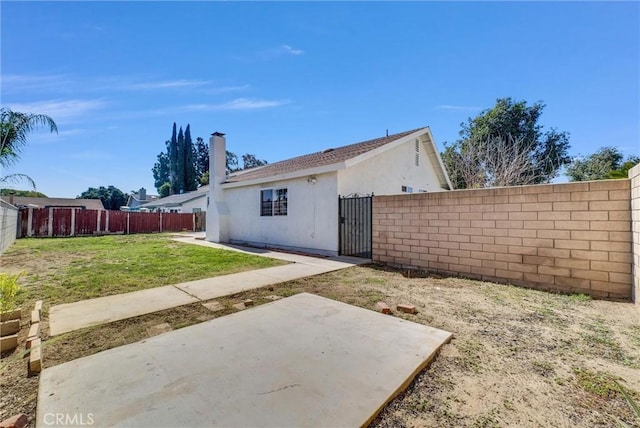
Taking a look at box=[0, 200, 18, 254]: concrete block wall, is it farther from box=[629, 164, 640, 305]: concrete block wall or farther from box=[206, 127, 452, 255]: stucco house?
box=[629, 164, 640, 305]: concrete block wall

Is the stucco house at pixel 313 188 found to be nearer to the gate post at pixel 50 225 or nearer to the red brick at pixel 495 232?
the red brick at pixel 495 232

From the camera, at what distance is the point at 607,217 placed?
4617 millimetres

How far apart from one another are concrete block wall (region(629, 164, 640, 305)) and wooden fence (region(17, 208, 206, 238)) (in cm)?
2482

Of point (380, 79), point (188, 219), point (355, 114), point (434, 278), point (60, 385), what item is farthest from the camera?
point (188, 219)

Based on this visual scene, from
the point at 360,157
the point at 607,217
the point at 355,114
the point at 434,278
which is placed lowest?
the point at 434,278

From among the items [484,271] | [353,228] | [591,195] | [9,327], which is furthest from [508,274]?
[9,327]

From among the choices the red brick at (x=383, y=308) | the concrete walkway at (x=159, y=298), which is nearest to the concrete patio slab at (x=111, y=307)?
the concrete walkway at (x=159, y=298)

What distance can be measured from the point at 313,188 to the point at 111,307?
6.91m

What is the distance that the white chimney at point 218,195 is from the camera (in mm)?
13877

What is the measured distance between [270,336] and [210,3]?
8876 mm

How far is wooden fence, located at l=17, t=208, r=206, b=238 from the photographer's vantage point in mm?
16438

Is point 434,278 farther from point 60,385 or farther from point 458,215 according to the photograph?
point 60,385

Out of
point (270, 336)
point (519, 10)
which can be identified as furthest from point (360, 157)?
point (270, 336)

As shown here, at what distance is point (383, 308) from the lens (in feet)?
12.9
